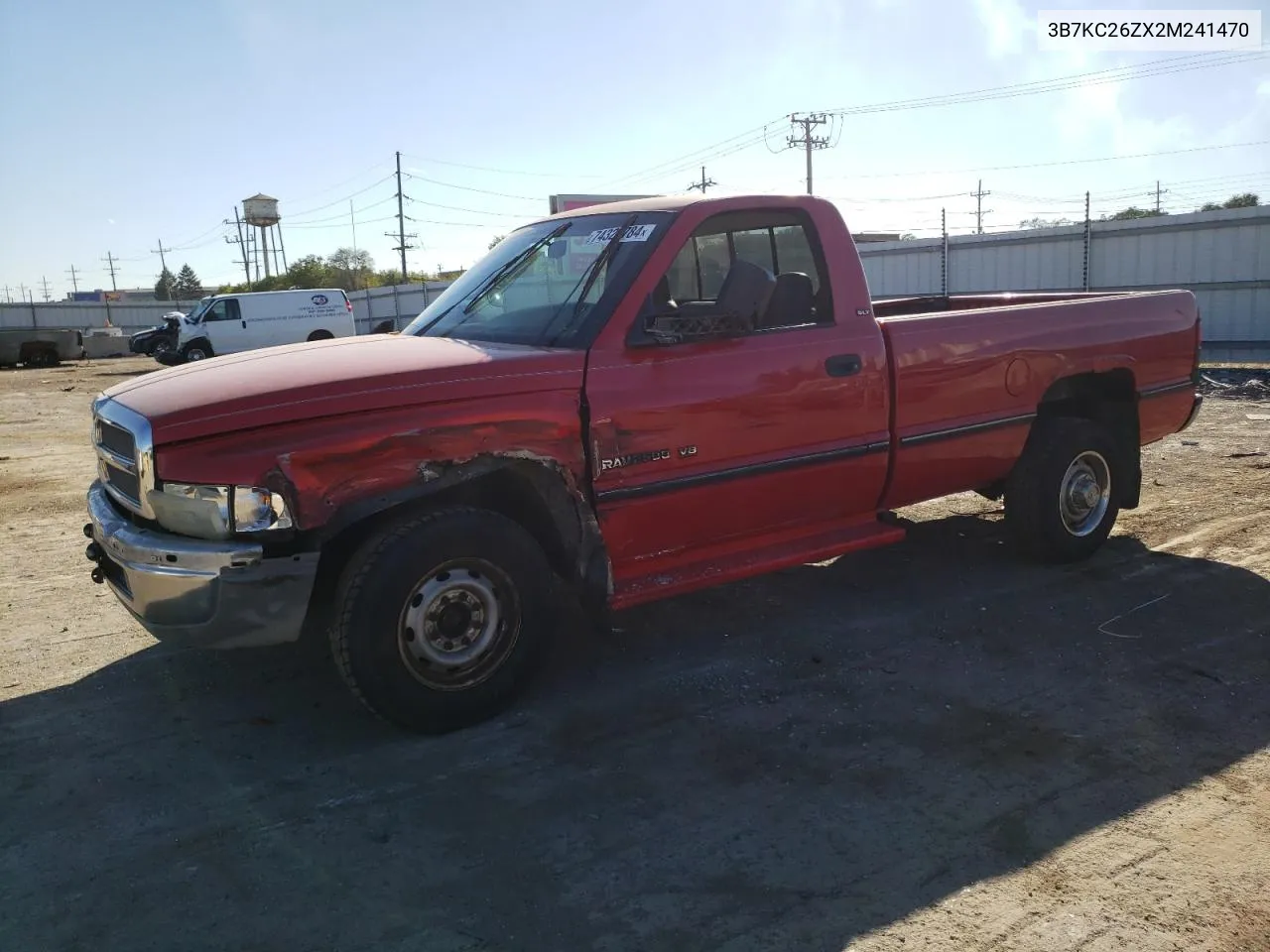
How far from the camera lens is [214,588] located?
342 centimetres

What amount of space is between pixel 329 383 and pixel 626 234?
1610 mm

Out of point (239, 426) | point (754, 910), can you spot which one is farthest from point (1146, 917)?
point (239, 426)

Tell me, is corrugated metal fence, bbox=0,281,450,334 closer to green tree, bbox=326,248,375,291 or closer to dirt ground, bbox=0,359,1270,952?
green tree, bbox=326,248,375,291

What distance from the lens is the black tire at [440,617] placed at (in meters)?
3.58

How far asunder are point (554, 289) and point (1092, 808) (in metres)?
2.97

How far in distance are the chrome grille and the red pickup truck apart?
0.7 inches

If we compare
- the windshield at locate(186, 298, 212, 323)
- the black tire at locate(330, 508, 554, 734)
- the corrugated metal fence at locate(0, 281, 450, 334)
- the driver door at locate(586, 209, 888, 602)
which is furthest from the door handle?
the corrugated metal fence at locate(0, 281, 450, 334)

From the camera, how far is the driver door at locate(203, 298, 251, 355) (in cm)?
2745

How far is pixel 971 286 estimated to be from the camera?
22156 millimetres

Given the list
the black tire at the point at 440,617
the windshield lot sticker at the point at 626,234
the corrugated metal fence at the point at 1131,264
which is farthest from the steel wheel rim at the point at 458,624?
the corrugated metal fence at the point at 1131,264

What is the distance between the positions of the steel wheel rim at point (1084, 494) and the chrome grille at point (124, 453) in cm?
470

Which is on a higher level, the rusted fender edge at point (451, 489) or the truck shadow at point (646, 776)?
the rusted fender edge at point (451, 489)

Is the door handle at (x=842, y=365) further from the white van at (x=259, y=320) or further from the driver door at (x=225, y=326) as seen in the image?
the driver door at (x=225, y=326)

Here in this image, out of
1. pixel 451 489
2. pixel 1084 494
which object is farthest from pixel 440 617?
pixel 1084 494
